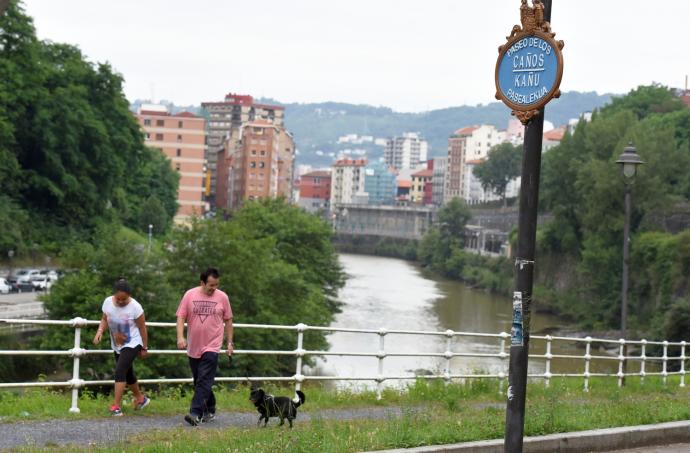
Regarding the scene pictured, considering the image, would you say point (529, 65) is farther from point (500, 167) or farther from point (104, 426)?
point (500, 167)

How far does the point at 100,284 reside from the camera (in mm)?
41906

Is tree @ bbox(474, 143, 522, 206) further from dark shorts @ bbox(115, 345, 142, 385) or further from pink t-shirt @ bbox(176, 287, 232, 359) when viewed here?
dark shorts @ bbox(115, 345, 142, 385)

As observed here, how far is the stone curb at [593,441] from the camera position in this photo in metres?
11.1

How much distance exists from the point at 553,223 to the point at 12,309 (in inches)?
1896

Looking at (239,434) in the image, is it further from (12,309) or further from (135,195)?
(135,195)

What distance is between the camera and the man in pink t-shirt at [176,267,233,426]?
1248cm

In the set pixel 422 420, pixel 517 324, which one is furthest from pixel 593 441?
pixel 517 324

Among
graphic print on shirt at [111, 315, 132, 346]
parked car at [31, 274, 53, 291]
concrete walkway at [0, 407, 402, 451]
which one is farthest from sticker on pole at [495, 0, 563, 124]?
parked car at [31, 274, 53, 291]

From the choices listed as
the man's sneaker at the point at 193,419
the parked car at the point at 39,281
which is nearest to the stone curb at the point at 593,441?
the man's sneaker at the point at 193,419

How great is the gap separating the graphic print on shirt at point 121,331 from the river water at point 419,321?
17.7m

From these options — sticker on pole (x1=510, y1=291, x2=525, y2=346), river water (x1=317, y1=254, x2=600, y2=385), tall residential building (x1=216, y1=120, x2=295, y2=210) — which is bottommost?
river water (x1=317, y1=254, x2=600, y2=385)

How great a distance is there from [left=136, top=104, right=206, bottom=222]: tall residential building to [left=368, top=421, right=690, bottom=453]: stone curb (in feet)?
474

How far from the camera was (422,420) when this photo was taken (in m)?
12.5

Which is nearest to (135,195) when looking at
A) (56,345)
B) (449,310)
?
(449,310)
